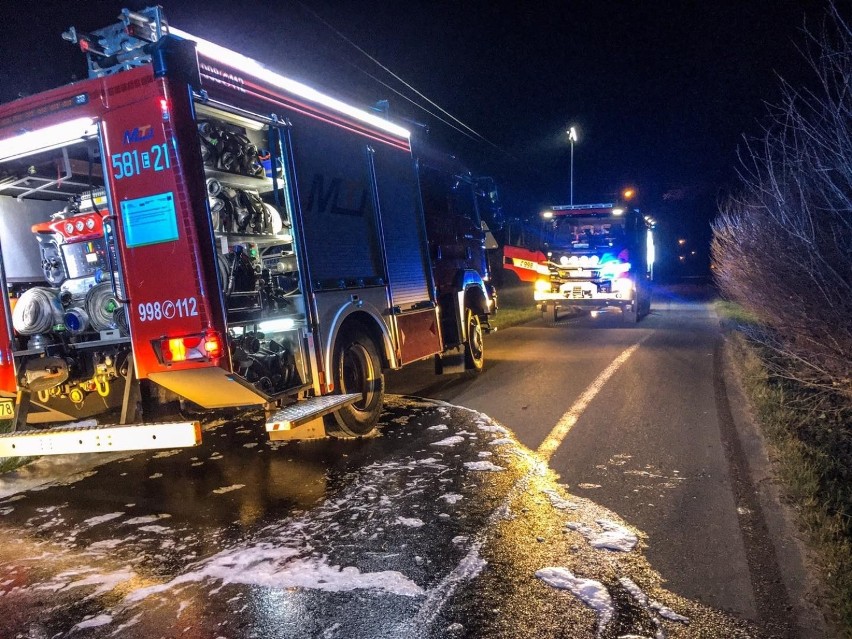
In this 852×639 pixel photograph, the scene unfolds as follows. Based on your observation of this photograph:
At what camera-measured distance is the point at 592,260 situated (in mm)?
16672

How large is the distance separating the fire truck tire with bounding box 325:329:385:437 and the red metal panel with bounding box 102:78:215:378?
5.65 feet

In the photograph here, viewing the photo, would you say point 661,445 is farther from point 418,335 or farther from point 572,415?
point 418,335

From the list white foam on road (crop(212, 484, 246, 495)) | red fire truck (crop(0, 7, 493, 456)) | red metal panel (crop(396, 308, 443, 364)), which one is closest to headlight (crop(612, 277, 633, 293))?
red metal panel (crop(396, 308, 443, 364))

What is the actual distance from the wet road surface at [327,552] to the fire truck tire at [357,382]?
394 mm

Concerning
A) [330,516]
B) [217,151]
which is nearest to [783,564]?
[330,516]

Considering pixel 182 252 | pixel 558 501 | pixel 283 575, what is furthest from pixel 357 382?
pixel 283 575

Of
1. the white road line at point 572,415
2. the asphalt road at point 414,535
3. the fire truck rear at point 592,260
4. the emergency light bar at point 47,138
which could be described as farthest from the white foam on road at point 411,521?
the fire truck rear at point 592,260

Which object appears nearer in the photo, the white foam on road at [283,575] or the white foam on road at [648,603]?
the white foam on road at [648,603]

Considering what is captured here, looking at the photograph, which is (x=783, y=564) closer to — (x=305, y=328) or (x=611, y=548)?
(x=611, y=548)

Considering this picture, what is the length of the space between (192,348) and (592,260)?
13.6 meters

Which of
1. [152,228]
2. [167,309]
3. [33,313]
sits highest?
[152,228]

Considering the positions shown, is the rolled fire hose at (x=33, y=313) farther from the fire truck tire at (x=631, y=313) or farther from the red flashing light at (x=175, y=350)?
the fire truck tire at (x=631, y=313)

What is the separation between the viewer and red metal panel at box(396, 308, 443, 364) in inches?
298

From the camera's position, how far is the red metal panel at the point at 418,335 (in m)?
7.58
